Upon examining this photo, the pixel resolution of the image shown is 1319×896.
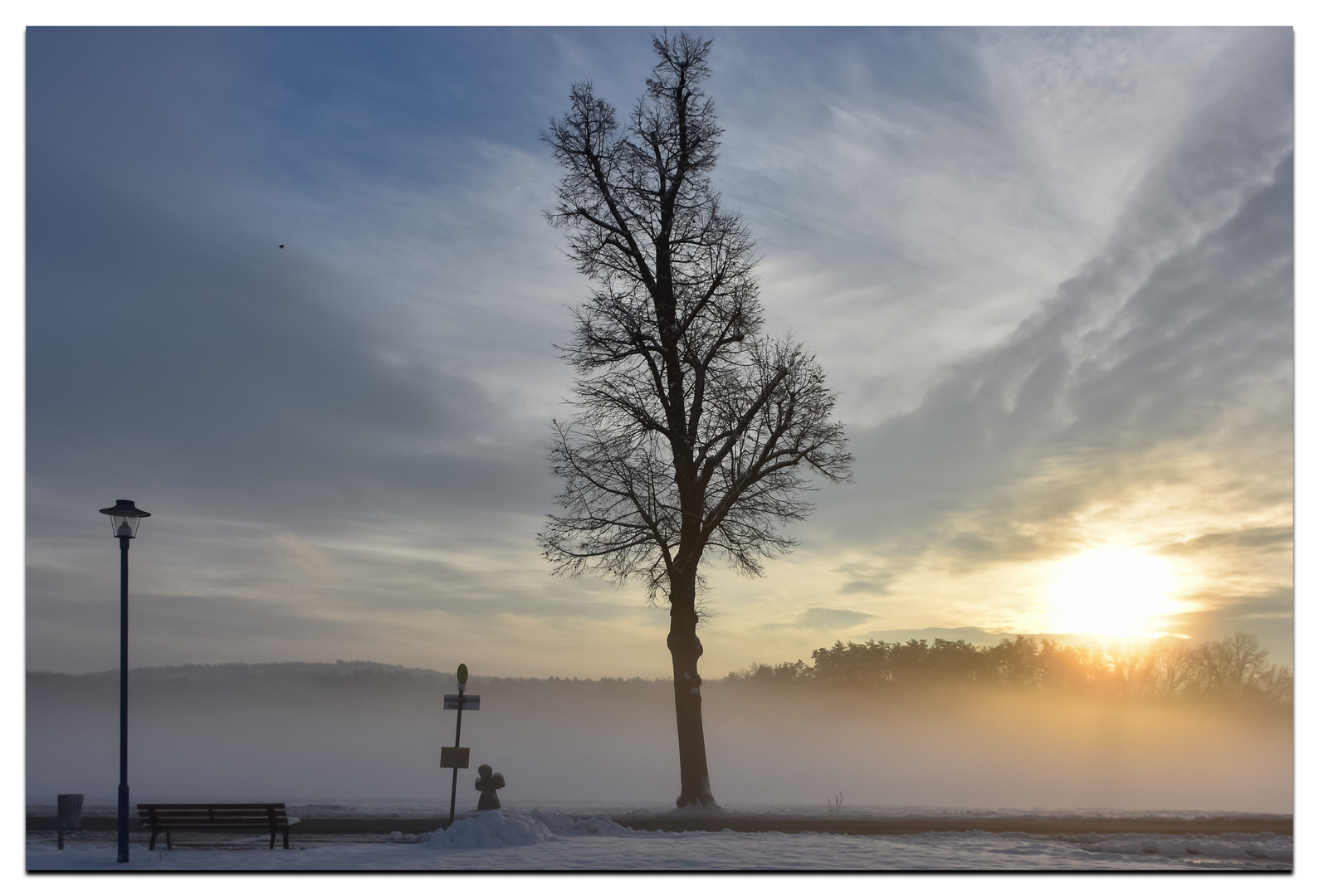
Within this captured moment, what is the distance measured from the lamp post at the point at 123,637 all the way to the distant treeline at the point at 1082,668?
19.0 meters

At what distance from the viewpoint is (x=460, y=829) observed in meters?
14.6

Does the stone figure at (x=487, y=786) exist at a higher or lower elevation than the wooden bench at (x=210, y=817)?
lower

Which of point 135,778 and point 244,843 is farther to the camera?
point 135,778

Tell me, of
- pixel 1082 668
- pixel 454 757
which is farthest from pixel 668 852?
pixel 1082 668

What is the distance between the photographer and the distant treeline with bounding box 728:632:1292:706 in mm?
20875

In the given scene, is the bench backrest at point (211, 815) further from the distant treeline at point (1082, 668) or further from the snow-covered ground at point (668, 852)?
the distant treeline at point (1082, 668)

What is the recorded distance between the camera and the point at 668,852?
45.2 ft

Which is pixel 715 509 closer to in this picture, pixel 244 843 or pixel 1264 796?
pixel 244 843

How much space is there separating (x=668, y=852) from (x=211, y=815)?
7.34m

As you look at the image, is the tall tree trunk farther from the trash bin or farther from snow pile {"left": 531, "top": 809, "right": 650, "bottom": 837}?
the trash bin

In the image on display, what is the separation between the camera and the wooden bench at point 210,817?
47.9 ft

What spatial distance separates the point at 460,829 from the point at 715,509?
8761 mm

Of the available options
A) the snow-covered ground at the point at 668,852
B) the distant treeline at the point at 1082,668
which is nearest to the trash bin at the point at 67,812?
the snow-covered ground at the point at 668,852

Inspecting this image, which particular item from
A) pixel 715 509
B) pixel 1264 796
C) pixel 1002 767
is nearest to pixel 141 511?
pixel 715 509
